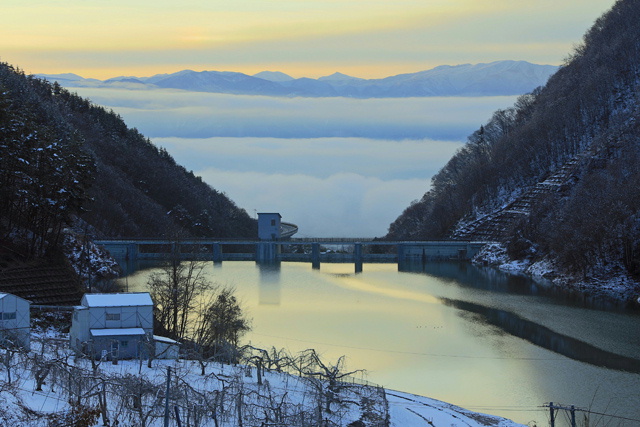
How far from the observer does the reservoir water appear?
41.6m

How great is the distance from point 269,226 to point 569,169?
37.8m

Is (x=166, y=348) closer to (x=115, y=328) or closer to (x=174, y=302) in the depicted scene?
(x=115, y=328)

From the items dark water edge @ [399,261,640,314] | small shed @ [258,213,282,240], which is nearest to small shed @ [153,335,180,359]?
dark water edge @ [399,261,640,314]

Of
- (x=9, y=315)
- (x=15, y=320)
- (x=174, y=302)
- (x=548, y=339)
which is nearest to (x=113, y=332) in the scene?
(x=15, y=320)

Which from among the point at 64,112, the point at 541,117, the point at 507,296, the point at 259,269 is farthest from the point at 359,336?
the point at 64,112

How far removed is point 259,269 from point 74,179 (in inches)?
1305

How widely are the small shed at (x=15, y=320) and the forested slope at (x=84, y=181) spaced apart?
2049 cm

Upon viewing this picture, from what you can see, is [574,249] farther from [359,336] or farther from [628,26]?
[628,26]

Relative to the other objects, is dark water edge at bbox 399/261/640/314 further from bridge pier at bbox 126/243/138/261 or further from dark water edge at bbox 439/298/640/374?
bridge pier at bbox 126/243/138/261

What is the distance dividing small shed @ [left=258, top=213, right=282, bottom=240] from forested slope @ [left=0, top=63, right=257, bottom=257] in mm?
10372

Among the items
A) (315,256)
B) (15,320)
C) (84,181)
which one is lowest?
(15,320)

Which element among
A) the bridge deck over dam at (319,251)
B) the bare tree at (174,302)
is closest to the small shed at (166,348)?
the bare tree at (174,302)

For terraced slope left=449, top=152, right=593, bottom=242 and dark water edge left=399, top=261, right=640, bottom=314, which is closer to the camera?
dark water edge left=399, top=261, right=640, bottom=314

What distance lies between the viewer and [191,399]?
31469 millimetres
